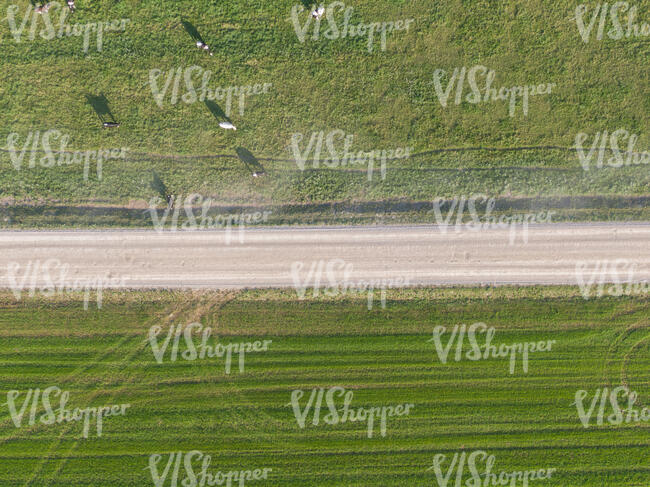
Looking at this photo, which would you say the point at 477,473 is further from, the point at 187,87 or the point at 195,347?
the point at 187,87

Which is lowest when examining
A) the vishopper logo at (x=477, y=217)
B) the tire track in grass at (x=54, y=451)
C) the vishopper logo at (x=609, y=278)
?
the tire track in grass at (x=54, y=451)

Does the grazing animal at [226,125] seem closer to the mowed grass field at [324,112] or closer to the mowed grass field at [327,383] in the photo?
the mowed grass field at [324,112]

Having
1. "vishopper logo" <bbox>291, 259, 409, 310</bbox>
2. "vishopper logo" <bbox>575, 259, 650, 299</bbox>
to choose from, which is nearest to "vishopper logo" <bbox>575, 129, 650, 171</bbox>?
"vishopper logo" <bbox>575, 259, 650, 299</bbox>

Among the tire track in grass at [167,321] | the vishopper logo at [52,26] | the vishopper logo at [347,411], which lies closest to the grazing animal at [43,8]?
the vishopper logo at [52,26]

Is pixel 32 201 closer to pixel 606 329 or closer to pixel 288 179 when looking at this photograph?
pixel 288 179

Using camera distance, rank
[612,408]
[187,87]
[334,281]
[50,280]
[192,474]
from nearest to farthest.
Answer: [187,87]
[50,280]
[192,474]
[334,281]
[612,408]

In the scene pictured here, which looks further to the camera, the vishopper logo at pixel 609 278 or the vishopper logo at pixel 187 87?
the vishopper logo at pixel 609 278

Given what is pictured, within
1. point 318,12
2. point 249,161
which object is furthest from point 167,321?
point 318,12
